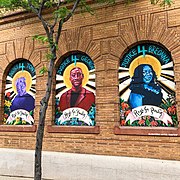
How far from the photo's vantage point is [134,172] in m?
6.95

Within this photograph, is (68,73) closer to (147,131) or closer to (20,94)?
(20,94)

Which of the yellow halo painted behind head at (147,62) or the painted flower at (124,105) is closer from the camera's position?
the yellow halo painted behind head at (147,62)

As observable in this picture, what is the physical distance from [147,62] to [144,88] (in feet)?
2.80

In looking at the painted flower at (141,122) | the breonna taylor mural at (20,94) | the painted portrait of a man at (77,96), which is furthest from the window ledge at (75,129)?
the painted flower at (141,122)

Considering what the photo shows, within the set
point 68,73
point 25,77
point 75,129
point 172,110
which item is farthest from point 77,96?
point 172,110

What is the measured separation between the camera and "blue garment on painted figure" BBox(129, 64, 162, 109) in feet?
24.1

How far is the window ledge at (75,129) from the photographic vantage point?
25.5ft

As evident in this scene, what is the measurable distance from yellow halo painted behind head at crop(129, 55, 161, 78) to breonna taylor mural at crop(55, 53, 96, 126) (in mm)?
1404

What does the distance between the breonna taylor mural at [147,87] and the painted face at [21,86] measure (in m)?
4.12

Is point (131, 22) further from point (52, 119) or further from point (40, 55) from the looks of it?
point (52, 119)

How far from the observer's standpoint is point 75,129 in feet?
26.6

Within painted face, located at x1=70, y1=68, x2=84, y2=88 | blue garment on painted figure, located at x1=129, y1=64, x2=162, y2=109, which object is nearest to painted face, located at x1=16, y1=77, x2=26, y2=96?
painted face, located at x1=70, y1=68, x2=84, y2=88

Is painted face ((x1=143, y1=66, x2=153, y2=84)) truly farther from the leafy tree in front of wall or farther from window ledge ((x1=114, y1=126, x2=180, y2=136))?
the leafy tree in front of wall

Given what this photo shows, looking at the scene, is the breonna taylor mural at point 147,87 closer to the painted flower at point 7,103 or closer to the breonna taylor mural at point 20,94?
the breonna taylor mural at point 20,94
